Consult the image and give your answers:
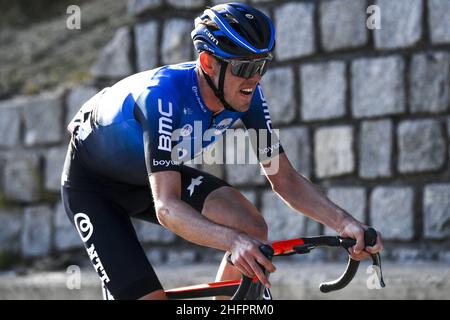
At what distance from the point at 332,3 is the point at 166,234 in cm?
233

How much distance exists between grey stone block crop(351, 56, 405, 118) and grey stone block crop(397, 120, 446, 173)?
0.56 feet

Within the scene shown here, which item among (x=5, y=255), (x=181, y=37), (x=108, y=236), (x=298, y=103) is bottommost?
(x=5, y=255)

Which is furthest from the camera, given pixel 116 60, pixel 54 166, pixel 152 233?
pixel 54 166

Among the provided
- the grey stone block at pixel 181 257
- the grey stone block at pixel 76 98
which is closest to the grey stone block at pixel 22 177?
the grey stone block at pixel 76 98

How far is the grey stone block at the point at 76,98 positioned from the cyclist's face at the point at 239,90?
446 centimetres

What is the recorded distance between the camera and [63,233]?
8648 millimetres

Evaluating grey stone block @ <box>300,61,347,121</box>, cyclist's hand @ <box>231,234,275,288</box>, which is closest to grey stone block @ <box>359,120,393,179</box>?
grey stone block @ <box>300,61,347,121</box>

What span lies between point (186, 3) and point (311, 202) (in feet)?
13.6

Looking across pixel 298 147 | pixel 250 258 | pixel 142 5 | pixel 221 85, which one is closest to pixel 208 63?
pixel 221 85

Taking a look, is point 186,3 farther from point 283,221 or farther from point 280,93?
point 283,221

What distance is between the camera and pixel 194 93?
14.3ft
